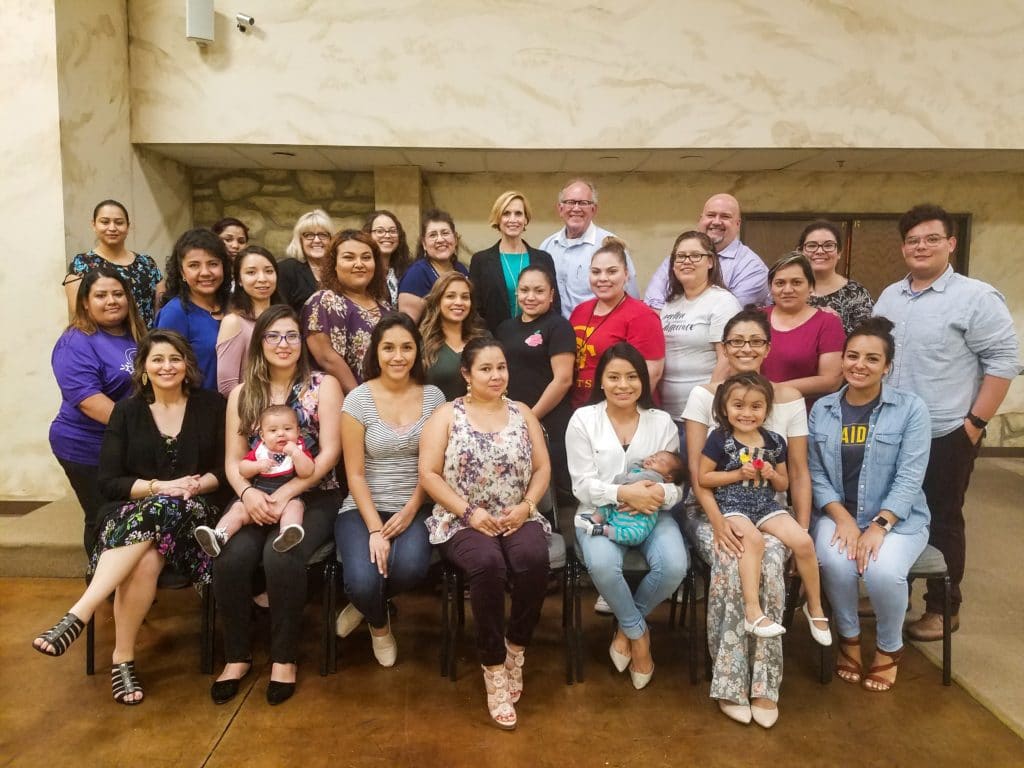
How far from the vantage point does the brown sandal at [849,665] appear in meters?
2.47

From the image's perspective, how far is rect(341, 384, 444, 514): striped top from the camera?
254cm

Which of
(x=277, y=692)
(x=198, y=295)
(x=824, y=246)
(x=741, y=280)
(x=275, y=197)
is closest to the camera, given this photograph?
(x=277, y=692)

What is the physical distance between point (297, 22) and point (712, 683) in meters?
4.36

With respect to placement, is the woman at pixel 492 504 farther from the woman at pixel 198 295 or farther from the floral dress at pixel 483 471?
the woman at pixel 198 295

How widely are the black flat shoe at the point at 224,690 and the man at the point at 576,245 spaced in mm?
2235

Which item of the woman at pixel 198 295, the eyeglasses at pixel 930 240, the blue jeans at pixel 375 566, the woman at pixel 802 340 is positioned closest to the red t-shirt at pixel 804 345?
the woman at pixel 802 340

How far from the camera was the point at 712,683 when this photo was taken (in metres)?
2.29

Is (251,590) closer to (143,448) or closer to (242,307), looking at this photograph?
(143,448)

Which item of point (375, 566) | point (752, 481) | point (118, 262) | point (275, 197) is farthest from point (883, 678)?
point (275, 197)

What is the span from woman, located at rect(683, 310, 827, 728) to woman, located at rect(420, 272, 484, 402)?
0.96m

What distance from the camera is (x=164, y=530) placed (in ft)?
7.86

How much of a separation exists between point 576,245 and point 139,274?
88.0 inches

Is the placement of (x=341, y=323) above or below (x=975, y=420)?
above

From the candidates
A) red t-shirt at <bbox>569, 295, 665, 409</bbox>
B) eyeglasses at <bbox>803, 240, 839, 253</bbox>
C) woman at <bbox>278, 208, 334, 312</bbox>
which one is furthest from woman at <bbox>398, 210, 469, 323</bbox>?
eyeglasses at <bbox>803, 240, 839, 253</bbox>
